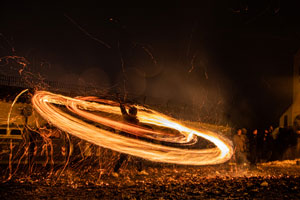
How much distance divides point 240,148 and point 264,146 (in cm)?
301

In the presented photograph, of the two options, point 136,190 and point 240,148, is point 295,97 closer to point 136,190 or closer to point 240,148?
point 240,148

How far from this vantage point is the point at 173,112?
21.1m

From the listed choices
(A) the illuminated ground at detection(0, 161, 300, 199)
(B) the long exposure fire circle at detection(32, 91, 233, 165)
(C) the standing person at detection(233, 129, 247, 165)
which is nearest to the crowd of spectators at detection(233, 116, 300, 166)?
(C) the standing person at detection(233, 129, 247, 165)

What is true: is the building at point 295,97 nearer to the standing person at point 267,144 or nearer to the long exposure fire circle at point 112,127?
the standing person at point 267,144

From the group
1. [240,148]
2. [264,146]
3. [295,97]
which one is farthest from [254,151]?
[295,97]

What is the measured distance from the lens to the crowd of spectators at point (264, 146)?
1331cm

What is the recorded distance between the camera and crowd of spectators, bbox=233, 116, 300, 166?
13312 mm

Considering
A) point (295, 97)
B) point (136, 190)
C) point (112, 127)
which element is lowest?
point (136, 190)

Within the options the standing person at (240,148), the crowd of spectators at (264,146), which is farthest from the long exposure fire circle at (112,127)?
the crowd of spectators at (264,146)

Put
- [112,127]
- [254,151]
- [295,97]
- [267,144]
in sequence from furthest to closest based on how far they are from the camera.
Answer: [295,97] < [267,144] < [254,151] < [112,127]

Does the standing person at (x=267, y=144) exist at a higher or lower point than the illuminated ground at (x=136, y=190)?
higher

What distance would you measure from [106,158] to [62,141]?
7.22ft

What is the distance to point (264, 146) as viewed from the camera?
15.5 metres

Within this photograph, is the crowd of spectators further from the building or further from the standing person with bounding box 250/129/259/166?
the building
